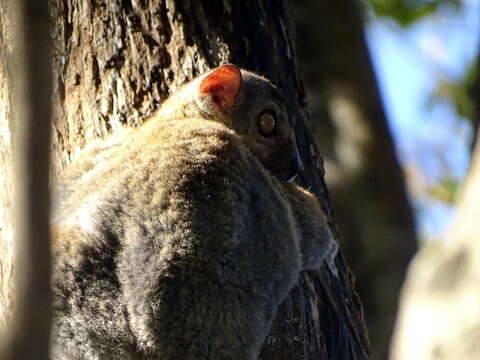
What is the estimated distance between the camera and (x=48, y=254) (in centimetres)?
173

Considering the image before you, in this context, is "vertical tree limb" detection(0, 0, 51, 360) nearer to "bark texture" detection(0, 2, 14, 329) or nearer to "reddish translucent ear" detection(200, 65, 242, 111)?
"bark texture" detection(0, 2, 14, 329)

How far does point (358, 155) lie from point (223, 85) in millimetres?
4394

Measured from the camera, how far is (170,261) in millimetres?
3436

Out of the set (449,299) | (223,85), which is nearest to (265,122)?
(223,85)

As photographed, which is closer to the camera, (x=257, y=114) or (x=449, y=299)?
(x=449, y=299)

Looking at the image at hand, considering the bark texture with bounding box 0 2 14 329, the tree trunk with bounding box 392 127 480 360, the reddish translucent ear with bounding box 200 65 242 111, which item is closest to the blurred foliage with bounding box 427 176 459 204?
the reddish translucent ear with bounding box 200 65 242 111

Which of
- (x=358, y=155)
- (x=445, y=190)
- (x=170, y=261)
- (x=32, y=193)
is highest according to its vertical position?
(x=358, y=155)

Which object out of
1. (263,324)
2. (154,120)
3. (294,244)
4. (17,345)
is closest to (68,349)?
(263,324)

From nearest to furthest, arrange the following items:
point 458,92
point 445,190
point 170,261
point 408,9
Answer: point 170,261 → point 408,9 → point 458,92 → point 445,190

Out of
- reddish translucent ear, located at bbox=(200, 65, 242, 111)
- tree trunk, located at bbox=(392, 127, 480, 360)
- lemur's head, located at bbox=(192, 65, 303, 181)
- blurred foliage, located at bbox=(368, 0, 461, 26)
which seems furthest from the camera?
blurred foliage, located at bbox=(368, 0, 461, 26)

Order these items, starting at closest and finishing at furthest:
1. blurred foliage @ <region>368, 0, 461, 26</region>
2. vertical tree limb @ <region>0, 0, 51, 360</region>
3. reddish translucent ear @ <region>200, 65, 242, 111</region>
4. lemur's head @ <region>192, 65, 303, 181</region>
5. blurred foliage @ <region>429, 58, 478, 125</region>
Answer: vertical tree limb @ <region>0, 0, 51, 360</region> → reddish translucent ear @ <region>200, 65, 242, 111</region> → lemur's head @ <region>192, 65, 303, 181</region> → blurred foliage @ <region>368, 0, 461, 26</region> → blurred foliage @ <region>429, 58, 478, 125</region>

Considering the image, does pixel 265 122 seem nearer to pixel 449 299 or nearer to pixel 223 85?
pixel 223 85

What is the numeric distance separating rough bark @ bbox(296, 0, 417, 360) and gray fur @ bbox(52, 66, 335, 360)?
4046 mm

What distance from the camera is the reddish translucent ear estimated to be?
4410mm
